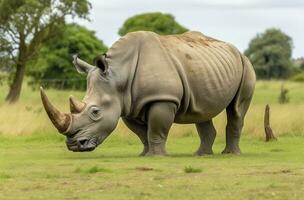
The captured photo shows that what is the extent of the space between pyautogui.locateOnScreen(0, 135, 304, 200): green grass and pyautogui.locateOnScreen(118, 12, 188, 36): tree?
81.1 meters

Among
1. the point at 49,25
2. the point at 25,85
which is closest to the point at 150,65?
the point at 49,25

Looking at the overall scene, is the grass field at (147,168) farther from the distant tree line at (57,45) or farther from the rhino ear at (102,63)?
the distant tree line at (57,45)

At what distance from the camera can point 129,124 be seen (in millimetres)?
16734

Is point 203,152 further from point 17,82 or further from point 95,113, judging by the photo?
point 17,82

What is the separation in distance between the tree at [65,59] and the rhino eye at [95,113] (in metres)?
35.3

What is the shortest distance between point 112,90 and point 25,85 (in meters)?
42.4

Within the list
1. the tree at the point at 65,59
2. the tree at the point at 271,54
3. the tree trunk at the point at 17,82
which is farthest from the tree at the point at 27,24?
the tree at the point at 271,54

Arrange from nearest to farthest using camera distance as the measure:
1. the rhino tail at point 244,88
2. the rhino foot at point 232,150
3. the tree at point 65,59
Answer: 1. the rhino foot at point 232,150
2. the rhino tail at point 244,88
3. the tree at point 65,59

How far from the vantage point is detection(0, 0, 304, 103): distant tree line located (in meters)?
39.7

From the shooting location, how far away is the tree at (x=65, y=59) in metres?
55.0

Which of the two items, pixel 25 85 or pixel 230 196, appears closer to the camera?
pixel 230 196

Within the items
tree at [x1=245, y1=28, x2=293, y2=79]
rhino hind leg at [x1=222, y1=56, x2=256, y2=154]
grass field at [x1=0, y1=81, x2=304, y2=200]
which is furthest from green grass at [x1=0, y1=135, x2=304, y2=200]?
tree at [x1=245, y1=28, x2=293, y2=79]

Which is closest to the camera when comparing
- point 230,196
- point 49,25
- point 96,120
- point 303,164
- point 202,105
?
point 230,196

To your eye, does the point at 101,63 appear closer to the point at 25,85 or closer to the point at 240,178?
the point at 240,178
